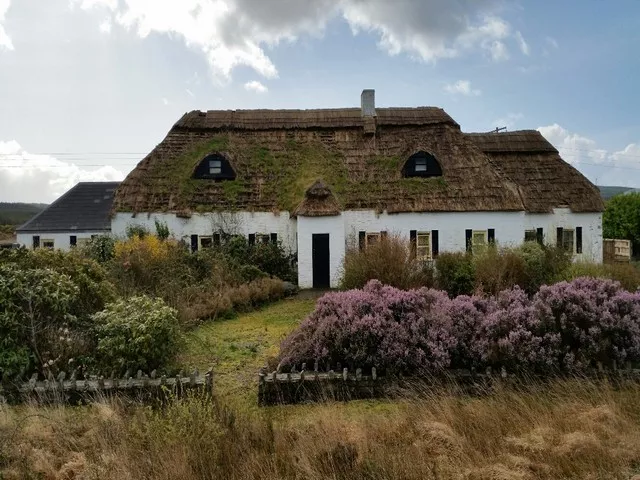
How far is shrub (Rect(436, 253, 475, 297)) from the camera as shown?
44.2 feet

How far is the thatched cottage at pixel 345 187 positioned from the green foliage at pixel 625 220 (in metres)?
11.1

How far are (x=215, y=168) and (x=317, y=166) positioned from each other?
455 centimetres

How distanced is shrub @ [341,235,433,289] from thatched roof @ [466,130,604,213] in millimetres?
10780

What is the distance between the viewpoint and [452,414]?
5.58 m

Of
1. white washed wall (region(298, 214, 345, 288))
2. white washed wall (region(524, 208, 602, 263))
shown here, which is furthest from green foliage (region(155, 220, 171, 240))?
white washed wall (region(524, 208, 602, 263))

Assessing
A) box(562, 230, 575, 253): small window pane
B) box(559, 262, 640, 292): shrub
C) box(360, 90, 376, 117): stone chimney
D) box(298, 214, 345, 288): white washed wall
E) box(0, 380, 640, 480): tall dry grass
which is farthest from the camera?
box(360, 90, 376, 117): stone chimney

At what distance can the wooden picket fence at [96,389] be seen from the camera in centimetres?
676

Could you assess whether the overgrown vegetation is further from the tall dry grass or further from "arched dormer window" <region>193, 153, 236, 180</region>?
"arched dormer window" <region>193, 153, 236, 180</region>

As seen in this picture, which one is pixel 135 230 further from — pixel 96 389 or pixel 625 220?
pixel 625 220

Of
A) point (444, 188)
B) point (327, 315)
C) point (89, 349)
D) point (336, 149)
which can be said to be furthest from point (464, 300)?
point (336, 149)

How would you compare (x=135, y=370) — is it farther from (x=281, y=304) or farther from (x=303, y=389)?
(x=281, y=304)

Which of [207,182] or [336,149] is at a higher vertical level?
[336,149]

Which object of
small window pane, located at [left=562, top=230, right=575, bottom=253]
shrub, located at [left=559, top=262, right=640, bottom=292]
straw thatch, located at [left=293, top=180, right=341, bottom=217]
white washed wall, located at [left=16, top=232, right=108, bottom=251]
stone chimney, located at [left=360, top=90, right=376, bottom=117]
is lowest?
shrub, located at [left=559, top=262, right=640, bottom=292]

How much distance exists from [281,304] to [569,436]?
11.2 meters
